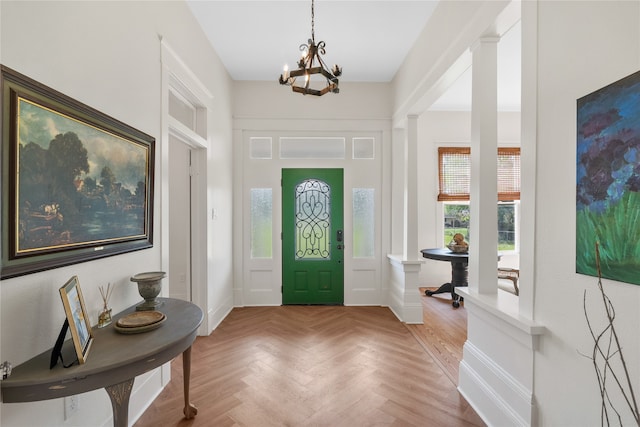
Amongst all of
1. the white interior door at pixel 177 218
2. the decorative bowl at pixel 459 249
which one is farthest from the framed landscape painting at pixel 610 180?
the white interior door at pixel 177 218

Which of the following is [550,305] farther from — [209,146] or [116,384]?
[209,146]

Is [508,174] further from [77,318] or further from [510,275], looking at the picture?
[77,318]

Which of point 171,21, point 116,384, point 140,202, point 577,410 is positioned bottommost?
point 577,410

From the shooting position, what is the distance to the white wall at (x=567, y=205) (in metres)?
1.16

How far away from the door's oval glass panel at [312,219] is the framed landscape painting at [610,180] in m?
3.36

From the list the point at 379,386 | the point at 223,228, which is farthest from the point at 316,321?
the point at 223,228

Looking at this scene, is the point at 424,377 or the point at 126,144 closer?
the point at 126,144

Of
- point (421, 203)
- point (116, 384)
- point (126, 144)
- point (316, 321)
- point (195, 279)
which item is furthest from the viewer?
point (421, 203)

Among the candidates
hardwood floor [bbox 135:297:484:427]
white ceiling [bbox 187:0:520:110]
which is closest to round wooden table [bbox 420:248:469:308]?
hardwood floor [bbox 135:297:484:427]

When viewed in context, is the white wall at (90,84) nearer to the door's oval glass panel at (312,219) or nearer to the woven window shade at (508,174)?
the door's oval glass panel at (312,219)

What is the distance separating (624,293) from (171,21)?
3.49m

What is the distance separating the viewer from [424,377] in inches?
102

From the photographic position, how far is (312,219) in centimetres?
453

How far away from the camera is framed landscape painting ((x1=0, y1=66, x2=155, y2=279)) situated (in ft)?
3.86
